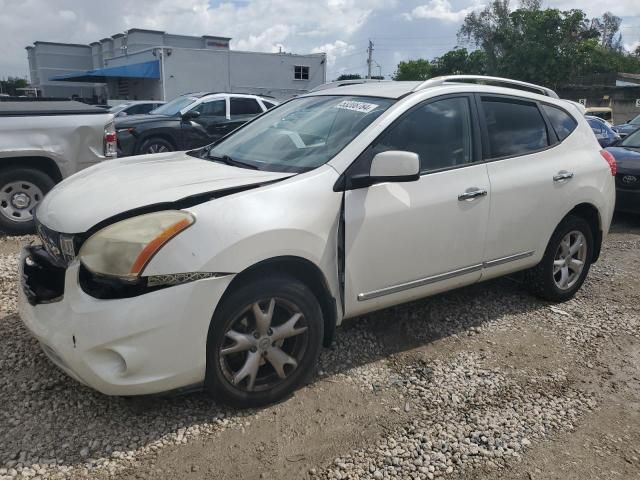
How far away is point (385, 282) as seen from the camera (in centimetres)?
340

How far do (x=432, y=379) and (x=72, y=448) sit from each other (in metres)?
2.05

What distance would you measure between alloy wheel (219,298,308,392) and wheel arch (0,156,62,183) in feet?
14.0

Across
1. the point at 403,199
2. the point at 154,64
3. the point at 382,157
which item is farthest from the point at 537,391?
the point at 154,64

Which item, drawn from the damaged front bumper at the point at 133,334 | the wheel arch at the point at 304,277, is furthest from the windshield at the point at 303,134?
the damaged front bumper at the point at 133,334

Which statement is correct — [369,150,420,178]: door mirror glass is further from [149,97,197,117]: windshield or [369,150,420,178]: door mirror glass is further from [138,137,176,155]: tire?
[149,97,197,117]: windshield

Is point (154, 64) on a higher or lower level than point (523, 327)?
higher

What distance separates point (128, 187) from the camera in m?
3.01

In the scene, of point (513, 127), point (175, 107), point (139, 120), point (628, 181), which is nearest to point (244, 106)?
point (175, 107)

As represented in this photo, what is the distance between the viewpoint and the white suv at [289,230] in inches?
102

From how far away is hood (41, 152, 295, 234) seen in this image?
278 centimetres

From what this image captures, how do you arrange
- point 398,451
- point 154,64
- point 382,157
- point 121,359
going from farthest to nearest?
point 154,64, point 382,157, point 398,451, point 121,359

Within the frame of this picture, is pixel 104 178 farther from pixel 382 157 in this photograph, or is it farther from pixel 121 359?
pixel 382 157

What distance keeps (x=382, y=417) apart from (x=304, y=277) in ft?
2.88

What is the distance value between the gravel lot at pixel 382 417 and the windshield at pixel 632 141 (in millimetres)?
6008
